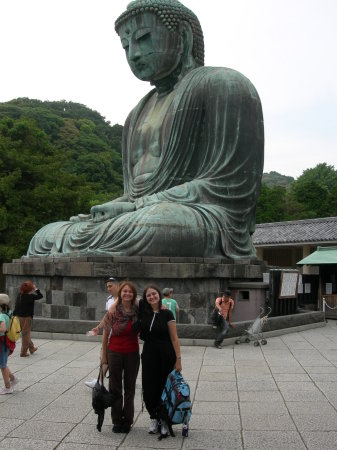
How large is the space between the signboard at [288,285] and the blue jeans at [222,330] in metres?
2.49

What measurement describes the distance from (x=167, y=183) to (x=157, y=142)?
3.78 ft

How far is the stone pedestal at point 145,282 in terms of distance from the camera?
8180mm

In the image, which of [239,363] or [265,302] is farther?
[265,302]

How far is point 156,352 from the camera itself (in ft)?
12.4

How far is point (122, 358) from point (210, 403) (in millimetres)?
1098

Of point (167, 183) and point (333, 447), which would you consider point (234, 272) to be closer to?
point (167, 183)

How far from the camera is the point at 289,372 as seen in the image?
5762mm

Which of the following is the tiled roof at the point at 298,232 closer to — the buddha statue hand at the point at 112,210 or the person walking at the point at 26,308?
the buddha statue hand at the point at 112,210

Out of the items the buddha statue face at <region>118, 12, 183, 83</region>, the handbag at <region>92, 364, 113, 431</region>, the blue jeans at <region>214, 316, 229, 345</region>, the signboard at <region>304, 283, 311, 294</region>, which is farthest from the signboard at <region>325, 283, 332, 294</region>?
the handbag at <region>92, 364, 113, 431</region>

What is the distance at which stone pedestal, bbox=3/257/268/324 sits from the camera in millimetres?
8180

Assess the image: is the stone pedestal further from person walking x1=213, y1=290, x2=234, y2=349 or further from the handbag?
the handbag

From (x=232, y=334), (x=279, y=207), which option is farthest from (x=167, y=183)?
(x=279, y=207)

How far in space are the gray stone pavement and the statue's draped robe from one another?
283 cm

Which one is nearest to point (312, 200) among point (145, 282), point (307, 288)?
point (307, 288)
